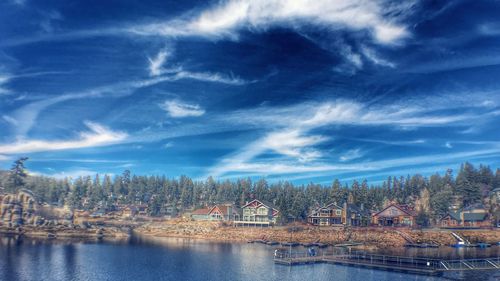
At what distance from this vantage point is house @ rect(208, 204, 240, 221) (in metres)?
152

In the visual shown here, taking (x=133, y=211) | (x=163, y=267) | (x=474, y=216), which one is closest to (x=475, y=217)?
(x=474, y=216)

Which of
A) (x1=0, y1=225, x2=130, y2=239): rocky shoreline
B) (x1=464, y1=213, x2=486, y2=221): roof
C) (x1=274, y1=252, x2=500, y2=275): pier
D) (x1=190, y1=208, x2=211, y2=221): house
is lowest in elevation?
(x1=0, y1=225, x2=130, y2=239): rocky shoreline

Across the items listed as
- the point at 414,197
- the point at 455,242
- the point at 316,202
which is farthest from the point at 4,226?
the point at 414,197

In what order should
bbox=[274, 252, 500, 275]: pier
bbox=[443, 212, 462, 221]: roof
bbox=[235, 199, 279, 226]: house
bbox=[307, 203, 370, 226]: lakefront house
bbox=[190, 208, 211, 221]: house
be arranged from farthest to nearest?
bbox=[190, 208, 211, 221]: house
bbox=[235, 199, 279, 226]: house
bbox=[307, 203, 370, 226]: lakefront house
bbox=[443, 212, 462, 221]: roof
bbox=[274, 252, 500, 275]: pier

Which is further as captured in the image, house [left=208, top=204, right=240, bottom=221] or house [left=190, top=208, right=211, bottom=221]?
house [left=190, top=208, right=211, bottom=221]

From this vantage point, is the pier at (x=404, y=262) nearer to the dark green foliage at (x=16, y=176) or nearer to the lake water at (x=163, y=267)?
the lake water at (x=163, y=267)

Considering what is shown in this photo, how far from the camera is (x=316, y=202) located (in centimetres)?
16988

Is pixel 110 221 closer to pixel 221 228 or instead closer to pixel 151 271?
pixel 221 228

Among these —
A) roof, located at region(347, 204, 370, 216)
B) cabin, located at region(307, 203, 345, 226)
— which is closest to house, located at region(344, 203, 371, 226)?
roof, located at region(347, 204, 370, 216)


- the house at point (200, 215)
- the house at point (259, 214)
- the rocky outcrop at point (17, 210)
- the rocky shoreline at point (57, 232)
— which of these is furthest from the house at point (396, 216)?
the rocky outcrop at point (17, 210)

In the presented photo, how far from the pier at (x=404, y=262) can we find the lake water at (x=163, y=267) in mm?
2320

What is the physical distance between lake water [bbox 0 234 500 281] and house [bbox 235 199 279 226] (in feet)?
203

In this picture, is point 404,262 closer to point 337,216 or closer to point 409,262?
point 409,262

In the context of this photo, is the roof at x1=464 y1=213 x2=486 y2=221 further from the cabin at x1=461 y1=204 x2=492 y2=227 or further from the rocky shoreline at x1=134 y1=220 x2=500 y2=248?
the rocky shoreline at x1=134 y1=220 x2=500 y2=248
